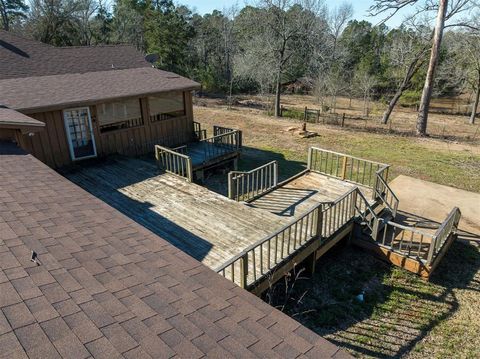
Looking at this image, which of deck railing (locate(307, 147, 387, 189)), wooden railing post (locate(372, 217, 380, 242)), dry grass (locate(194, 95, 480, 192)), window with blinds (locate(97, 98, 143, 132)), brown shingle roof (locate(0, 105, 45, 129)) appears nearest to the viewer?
brown shingle roof (locate(0, 105, 45, 129))

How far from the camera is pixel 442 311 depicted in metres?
6.55

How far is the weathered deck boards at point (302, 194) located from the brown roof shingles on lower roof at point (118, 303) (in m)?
4.78

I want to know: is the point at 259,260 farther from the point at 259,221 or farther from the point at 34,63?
the point at 34,63

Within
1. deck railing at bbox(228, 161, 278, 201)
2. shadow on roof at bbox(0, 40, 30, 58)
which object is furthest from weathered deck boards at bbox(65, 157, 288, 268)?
shadow on roof at bbox(0, 40, 30, 58)

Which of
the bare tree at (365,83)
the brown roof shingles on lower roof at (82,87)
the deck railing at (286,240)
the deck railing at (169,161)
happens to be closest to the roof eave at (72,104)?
the brown roof shingles on lower roof at (82,87)

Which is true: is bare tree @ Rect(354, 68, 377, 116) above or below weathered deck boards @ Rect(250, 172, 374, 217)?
above

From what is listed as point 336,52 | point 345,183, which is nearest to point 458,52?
point 336,52

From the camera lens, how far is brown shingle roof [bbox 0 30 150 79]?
12.1 meters

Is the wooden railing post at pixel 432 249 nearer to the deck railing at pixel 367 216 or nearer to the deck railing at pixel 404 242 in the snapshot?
the deck railing at pixel 404 242

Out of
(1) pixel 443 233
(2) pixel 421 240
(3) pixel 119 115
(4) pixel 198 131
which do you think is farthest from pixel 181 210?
(4) pixel 198 131

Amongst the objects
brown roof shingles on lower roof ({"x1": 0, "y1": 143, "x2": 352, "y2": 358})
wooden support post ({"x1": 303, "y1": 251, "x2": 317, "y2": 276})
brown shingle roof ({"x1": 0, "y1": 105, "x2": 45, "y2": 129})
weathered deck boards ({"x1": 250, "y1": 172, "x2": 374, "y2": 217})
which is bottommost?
wooden support post ({"x1": 303, "y1": 251, "x2": 317, "y2": 276})

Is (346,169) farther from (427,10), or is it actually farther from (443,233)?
(427,10)

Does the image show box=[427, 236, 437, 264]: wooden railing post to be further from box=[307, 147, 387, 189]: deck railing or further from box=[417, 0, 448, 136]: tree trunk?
box=[417, 0, 448, 136]: tree trunk

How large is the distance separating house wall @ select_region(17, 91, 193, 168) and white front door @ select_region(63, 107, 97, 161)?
0.13 meters
